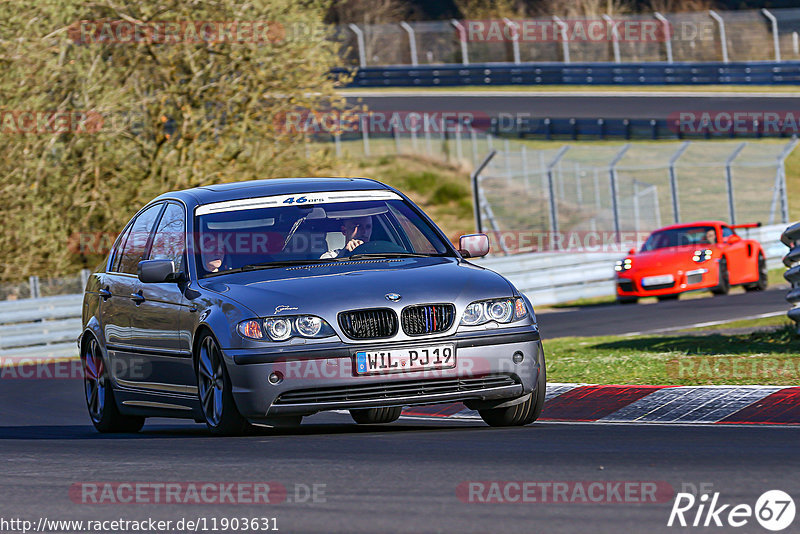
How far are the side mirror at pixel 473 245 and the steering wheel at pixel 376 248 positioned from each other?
39 cm

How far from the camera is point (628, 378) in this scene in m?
10.7

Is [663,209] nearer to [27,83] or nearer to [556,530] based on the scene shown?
[27,83]

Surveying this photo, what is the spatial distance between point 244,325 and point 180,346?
3.21 ft

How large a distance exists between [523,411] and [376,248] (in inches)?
54.4

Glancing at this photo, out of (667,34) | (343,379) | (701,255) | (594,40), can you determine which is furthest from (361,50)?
(343,379)

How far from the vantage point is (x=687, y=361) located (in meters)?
11.2

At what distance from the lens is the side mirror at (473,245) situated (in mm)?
8961

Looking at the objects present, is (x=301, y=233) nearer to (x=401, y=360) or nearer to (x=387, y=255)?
(x=387, y=255)

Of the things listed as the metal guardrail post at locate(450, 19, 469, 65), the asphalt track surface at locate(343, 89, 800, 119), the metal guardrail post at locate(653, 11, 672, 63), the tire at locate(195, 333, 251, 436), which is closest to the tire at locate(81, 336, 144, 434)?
the tire at locate(195, 333, 251, 436)

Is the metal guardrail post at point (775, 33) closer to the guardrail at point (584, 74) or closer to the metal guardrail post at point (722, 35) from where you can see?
the guardrail at point (584, 74)

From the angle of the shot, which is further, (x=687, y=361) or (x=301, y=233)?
(x=687, y=361)

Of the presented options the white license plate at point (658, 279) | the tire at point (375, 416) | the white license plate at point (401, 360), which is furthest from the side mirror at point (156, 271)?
the white license plate at point (658, 279)

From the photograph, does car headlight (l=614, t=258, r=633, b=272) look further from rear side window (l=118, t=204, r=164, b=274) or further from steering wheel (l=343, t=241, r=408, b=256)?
steering wheel (l=343, t=241, r=408, b=256)

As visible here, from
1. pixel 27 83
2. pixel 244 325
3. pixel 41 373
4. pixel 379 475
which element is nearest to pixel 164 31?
pixel 27 83
